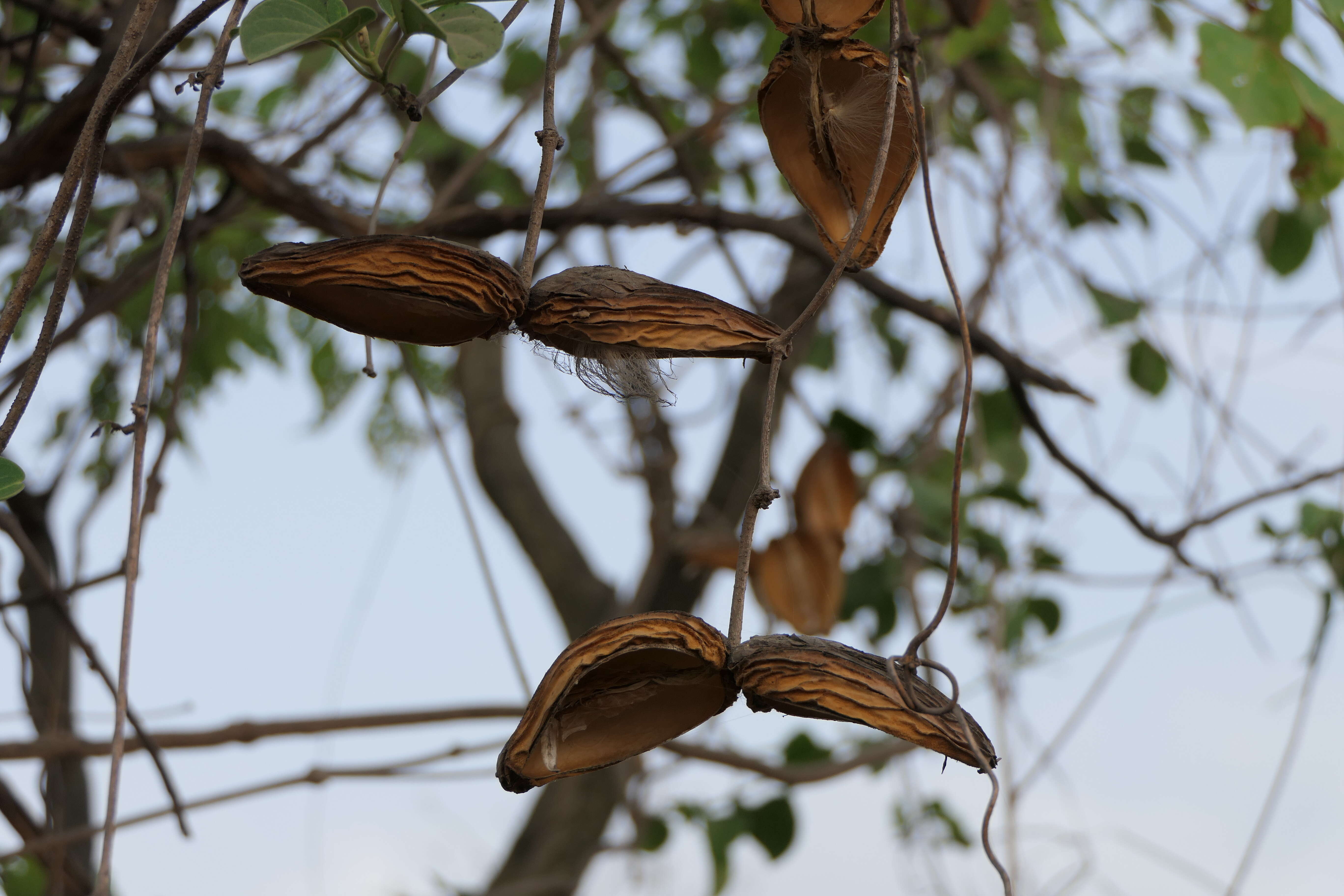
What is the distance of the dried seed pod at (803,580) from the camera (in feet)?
2.99

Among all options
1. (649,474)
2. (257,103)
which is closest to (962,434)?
(649,474)

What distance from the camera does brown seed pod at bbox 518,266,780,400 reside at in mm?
315

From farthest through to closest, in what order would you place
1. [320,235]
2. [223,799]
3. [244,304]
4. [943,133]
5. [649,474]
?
[244,304], [649,474], [943,133], [320,235], [223,799]

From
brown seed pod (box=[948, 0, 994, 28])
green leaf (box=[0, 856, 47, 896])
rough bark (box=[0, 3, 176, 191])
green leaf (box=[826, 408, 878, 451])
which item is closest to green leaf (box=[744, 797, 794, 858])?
green leaf (box=[826, 408, 878, 451])

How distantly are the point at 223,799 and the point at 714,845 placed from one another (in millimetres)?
640

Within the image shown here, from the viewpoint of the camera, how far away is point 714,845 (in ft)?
4.21

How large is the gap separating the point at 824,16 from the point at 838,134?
4 centimetres

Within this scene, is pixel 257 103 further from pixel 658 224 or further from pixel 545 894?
pixel 545 894

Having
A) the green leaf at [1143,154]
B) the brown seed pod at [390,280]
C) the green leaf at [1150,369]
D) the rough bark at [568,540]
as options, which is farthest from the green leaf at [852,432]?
the brown seed pod at [390,280]

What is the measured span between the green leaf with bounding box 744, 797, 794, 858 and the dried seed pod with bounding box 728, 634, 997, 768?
0.99 metres

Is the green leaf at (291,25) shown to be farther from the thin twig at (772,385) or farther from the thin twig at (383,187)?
the thin twig at (772,385)

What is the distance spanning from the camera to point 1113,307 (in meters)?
1.23

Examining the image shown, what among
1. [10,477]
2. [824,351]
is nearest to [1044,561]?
[824,351]

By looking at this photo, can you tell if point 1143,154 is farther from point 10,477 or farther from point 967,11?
point 10,477
